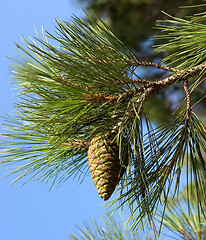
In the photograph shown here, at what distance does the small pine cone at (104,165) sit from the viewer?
64 centimetres

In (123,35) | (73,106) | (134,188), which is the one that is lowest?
(134,188)

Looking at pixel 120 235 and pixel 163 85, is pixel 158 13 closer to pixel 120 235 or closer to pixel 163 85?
pixel 120 235

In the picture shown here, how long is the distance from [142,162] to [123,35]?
5.10 feet

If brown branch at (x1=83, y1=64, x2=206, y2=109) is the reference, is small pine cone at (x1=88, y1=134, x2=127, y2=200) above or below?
below

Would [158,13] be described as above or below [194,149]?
above

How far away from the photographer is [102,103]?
2.06 ft

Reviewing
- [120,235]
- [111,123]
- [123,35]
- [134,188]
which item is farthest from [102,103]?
[123,35]

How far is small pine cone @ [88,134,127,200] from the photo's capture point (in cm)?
64

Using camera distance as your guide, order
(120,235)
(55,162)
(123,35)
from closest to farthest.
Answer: (55,162), (120,235), (123,35)

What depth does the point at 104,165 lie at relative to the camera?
640 mm

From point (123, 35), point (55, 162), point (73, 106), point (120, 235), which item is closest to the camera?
point (73, 106)

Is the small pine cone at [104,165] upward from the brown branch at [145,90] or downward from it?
downward

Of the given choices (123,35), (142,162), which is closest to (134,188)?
(142,162)

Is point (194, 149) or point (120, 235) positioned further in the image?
point (120, 235)
